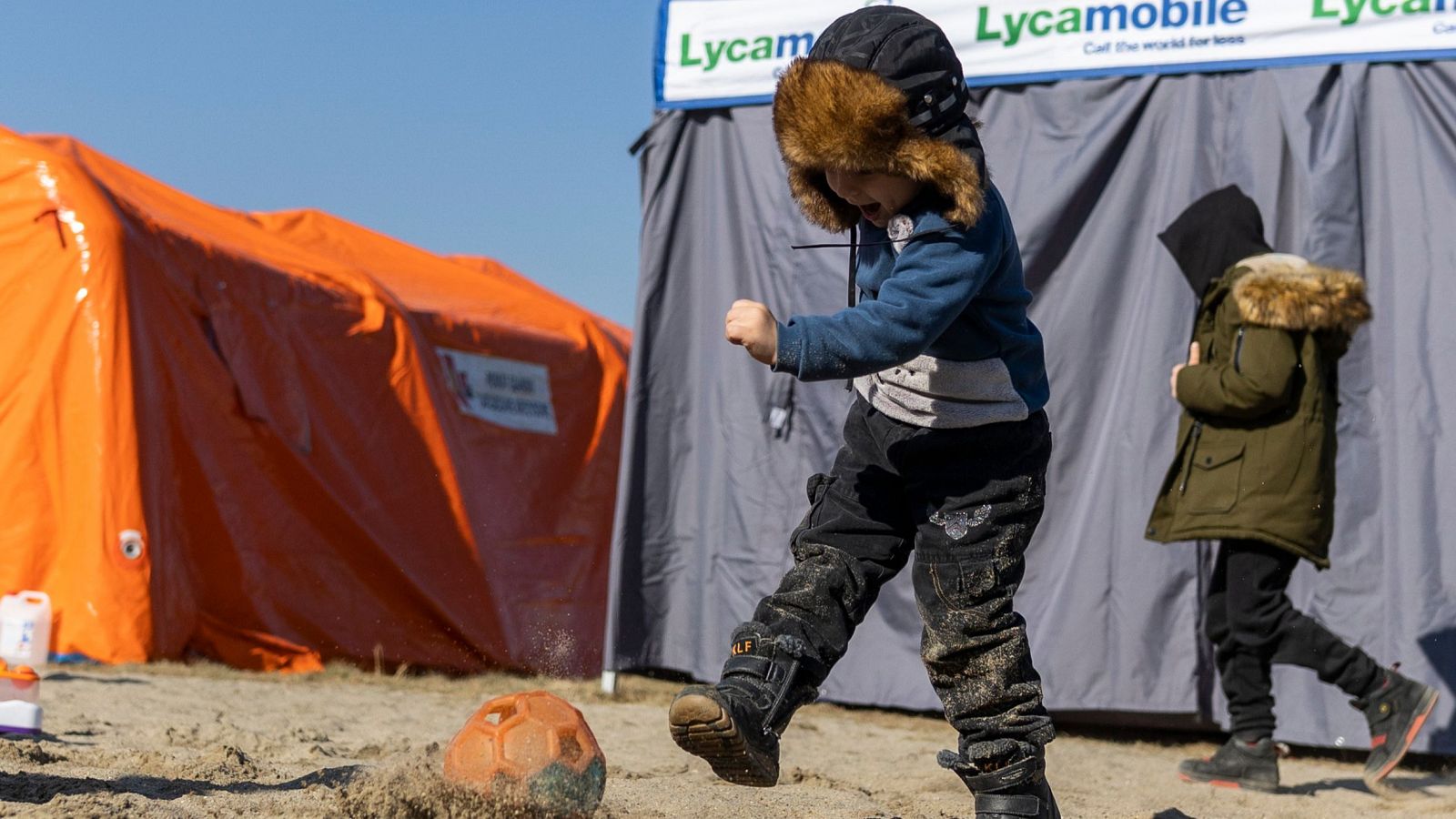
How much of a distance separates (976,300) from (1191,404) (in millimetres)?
1817

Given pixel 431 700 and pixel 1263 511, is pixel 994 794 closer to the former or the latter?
pixel 1263 511

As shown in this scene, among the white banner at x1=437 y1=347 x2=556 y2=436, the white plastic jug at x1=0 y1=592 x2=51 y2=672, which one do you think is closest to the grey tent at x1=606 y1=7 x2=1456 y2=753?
the white banner at x1=437 y1=347 x2=556 y2=436

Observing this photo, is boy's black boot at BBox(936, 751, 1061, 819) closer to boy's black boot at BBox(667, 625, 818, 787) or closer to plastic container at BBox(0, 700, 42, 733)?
boy's black boot at BBox(667, 625, 818, 787)

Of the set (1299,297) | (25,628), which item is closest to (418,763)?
(1299,297)

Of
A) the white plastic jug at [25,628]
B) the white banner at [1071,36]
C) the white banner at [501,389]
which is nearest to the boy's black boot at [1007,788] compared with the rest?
the white banner at [1071,36]

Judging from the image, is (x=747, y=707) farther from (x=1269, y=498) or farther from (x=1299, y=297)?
(x=1299, y=297)

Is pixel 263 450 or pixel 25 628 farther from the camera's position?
pixel 263 450

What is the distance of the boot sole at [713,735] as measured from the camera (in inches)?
95.5

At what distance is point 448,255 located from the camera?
9.11 meters

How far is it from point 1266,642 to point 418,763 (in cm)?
259

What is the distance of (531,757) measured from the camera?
2.65m

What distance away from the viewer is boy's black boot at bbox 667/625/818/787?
7.99 feet

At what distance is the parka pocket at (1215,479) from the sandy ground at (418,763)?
2.74 feet

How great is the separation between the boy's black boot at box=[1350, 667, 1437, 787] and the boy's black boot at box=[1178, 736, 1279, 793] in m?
0.28
